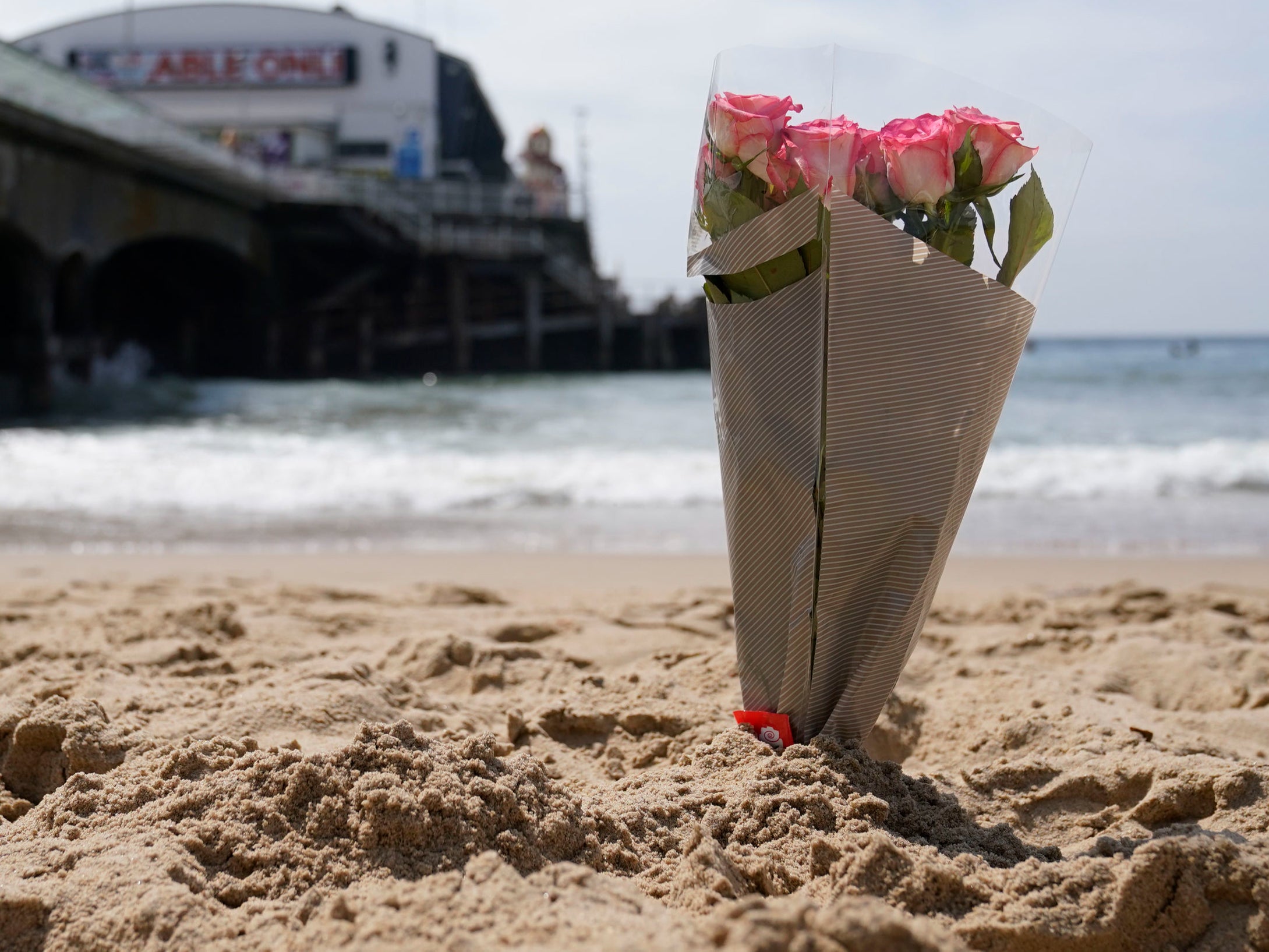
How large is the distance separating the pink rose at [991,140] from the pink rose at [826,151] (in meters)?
0.13

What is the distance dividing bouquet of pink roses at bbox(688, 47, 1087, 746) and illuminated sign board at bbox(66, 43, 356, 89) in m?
28.9

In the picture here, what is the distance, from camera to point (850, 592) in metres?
1.53

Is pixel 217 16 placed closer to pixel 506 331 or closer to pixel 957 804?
pixel 506 331

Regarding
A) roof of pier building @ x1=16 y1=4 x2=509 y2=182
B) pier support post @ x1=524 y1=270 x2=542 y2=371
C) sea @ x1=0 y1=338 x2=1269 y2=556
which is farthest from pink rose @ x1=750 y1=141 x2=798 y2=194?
roof of pier building @ x1=16 y1=4 x2=509 y2=182

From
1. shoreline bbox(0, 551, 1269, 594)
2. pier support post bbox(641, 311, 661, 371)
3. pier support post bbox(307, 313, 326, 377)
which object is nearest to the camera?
shoreline bbox(0, 551, 1269, 594)

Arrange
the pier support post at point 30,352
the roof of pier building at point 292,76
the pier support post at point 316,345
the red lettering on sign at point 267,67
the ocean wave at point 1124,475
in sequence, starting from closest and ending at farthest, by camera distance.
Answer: the ocean wave at point 1124,475 < the pier support post at point 30,352 < the pier support post at point 316,345 < the roof of pier building at point 292,76 < the red lettering on sign at point 267,67

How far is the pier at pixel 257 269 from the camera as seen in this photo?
12.8m

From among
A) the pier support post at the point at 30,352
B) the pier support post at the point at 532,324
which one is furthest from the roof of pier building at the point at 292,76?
the pier support post at the point at 30,352

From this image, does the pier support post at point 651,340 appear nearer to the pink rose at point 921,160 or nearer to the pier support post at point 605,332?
the pier support post at point 605,332

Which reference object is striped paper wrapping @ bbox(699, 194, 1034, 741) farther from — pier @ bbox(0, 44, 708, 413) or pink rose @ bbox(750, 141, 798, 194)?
pier @ bbox(0, 44, 708, 413)

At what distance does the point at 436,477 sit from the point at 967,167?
5472 millimetres

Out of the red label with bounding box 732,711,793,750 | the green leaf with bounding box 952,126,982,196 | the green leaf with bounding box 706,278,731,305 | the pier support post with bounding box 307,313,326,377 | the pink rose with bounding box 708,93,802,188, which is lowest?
the red label with bounding box 732,711,793,750

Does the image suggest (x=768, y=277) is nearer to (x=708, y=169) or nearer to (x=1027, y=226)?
(x=708, y=169)

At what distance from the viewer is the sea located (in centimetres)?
493
